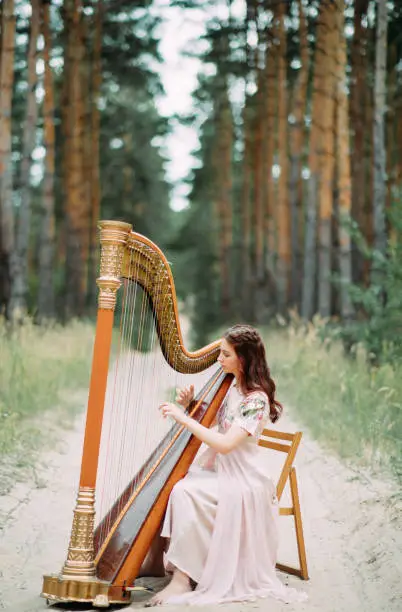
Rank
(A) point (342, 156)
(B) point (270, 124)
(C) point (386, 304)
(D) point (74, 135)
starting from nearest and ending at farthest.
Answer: (C) point (386, 304) → (A) point (342, 156) → (D) point (74, 135) → (B) point (270, 124)

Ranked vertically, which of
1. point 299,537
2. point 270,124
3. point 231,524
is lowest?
point 299,537

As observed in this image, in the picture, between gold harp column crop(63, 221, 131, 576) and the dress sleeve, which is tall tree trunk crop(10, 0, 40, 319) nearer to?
the dress sleeve

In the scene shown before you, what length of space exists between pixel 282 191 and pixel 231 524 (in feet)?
54.0

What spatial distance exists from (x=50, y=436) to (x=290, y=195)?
12391 millimetres

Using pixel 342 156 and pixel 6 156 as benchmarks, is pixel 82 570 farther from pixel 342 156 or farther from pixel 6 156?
pixel 342 156

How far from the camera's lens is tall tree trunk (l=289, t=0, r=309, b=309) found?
19380 mm

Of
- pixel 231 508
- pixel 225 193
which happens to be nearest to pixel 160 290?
pixel 231 508

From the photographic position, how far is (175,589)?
4.71 metres

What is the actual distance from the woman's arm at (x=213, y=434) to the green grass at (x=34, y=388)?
294cm

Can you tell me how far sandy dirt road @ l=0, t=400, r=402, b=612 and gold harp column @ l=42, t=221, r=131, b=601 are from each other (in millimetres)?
225

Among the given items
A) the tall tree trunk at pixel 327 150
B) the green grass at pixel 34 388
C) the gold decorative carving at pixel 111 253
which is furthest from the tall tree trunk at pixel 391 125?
the gold decorative carving at pixel 111 253

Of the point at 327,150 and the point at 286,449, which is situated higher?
the point at 327,150

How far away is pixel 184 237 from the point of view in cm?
3014

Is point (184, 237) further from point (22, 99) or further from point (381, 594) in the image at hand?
point (381, 594)
